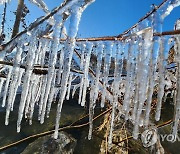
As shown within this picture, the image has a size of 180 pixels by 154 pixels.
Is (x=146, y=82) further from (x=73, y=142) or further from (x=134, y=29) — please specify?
(x=73, y=142)

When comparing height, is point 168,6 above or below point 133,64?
above

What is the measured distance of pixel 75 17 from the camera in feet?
3.35

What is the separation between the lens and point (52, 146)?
4992 mm

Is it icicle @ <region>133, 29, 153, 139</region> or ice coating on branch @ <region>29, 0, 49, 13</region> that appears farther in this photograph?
ice coating on branch @ <region>29, 0, 49, 13</region>

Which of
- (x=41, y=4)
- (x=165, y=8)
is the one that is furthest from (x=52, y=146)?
(x=165, y=8)

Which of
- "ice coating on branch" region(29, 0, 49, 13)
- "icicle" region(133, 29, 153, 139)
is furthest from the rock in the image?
"ice coating on branch" region(29, 0, 49, 13)

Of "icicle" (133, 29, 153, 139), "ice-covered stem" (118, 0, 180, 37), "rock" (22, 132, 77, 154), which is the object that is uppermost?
"ice-covered stem" (118, 0, 180, 37)

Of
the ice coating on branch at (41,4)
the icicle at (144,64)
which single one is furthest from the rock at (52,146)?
the ice coating on branch at (41,4)

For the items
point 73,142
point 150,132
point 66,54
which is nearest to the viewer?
point 66,54

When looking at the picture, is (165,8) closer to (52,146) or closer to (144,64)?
(144,64)

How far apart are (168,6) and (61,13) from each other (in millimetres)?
470

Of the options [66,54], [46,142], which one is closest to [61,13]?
[66,54]

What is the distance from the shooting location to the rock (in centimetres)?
491

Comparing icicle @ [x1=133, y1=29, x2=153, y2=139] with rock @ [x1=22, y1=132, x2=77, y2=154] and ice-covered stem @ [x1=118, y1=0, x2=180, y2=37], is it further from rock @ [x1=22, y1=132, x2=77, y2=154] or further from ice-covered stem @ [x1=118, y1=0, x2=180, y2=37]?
rock @ [x1=22, y1=132, x2=77, y2=154]
